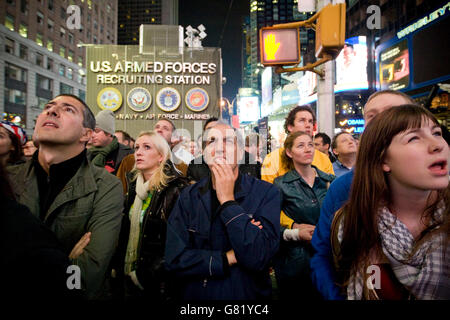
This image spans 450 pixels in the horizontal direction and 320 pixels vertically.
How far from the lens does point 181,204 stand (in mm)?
2018

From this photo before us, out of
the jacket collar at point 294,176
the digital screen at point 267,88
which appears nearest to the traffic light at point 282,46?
the jacket collar at point 294,176

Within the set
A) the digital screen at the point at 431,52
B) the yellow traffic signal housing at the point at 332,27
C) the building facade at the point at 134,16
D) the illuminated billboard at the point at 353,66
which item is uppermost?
the building facade at the point at 134,16

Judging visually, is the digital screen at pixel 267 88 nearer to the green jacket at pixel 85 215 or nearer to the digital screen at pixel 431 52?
the digital screen at pixel 431 52

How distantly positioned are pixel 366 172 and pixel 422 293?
0.64 meters

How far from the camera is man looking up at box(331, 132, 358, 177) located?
396 centimetres

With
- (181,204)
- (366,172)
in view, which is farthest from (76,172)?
(366,172)

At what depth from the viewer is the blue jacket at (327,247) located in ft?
5.01

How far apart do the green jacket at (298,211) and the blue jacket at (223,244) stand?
0.84 m

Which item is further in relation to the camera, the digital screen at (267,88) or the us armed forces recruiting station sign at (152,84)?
the digital screen at (267,88)

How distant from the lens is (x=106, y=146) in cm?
459

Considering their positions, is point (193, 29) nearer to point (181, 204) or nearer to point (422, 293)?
point (181, 204)

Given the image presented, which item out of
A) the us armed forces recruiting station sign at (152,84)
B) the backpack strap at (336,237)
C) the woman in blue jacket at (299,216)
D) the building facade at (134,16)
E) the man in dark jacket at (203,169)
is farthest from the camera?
the building facade at (134,16)

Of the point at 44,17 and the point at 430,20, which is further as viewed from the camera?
the point at 44,17

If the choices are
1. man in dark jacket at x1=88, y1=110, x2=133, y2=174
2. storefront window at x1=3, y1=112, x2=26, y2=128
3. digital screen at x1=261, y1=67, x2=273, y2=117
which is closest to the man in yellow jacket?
man in dark jacket at x1=88, y1=110, x2=133, y2=174
